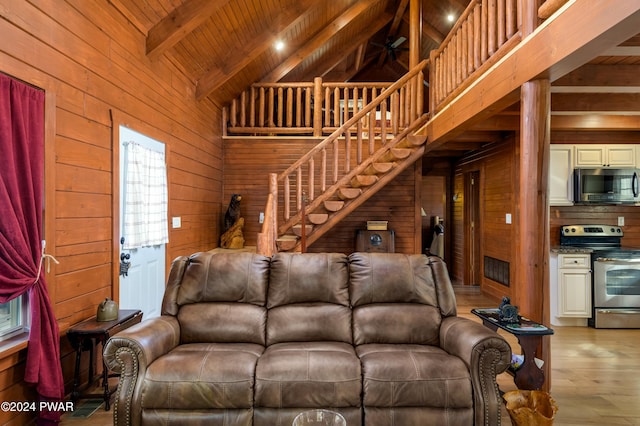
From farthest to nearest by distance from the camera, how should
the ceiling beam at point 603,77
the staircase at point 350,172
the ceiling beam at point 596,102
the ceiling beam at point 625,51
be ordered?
the staircase at point 350,172 → the ceiling beam at point 596,102 → the ceiling beam at point 603,77 → the ceiling beam at point 625,51

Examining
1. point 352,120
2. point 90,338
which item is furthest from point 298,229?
point 90,338

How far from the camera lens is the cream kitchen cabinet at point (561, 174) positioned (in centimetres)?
447

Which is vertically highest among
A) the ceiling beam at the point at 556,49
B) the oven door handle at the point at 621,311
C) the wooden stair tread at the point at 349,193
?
the ceiling beam at the point at 556,49

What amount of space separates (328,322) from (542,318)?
152cm

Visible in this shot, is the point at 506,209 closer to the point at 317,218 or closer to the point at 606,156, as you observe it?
the point at 606,156

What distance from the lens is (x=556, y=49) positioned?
84.5 inches

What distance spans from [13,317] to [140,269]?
132 centimetres

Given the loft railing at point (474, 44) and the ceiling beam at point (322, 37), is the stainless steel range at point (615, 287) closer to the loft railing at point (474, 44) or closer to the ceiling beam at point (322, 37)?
the loft railing at point (474, 44)

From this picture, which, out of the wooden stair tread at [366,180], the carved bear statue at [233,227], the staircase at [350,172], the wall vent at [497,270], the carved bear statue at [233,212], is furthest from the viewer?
the carved bear statue at [233,212]

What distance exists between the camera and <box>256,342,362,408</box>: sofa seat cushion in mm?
1877

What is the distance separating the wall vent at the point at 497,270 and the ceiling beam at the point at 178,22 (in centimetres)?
497

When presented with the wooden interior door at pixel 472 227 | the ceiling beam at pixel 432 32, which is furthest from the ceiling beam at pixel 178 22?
the ceiling beam at pixel 432 32

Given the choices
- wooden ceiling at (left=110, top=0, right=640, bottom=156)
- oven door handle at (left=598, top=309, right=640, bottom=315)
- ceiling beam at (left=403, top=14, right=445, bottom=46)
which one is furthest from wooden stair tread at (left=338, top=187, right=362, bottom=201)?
ceiling beam at (left=403, top=14, right=445, bottom=46)

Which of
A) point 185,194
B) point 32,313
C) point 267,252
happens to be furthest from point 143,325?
point 185,194
